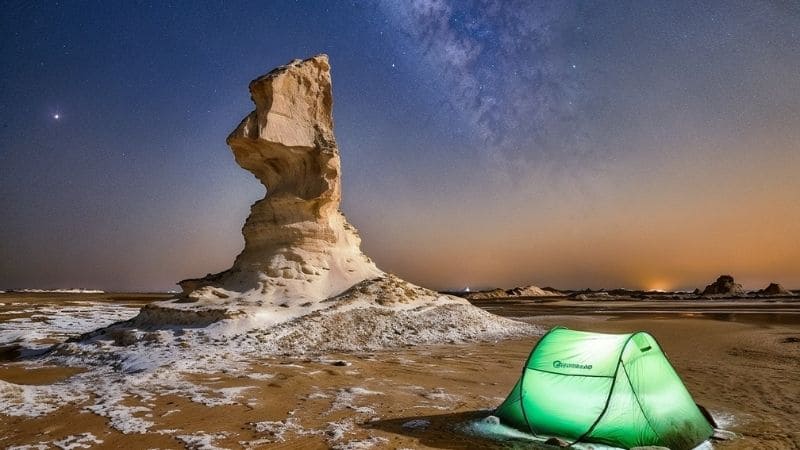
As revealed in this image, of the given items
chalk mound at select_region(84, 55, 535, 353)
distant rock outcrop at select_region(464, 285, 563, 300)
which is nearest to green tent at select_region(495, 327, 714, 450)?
chalk mound at select_region(84, 55, 535, 353)

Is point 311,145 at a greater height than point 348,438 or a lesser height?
greater

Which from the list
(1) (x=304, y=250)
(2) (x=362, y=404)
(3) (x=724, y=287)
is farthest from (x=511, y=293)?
(2) (x=362, y=404)

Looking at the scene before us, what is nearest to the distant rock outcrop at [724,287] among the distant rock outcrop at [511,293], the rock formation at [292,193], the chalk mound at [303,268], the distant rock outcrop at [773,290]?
the distant rock outcrop at [773,290]

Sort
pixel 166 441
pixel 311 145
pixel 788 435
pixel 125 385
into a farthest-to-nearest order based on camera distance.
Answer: pixel 311 145
pixel 125 385
pixel 788 435
pixel 166 441

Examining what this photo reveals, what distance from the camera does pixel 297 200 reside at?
65.3ft

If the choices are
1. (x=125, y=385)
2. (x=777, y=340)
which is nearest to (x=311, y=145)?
(x=125, y=385)

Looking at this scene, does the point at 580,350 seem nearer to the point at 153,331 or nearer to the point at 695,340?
the point at 153,331

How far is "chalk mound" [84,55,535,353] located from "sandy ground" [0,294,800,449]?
113 inches

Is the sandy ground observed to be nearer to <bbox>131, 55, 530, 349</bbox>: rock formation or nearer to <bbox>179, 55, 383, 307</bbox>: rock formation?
<bbox>131, 55, 530, 349</bbox>: rock formation

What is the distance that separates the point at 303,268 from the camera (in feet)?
64.0

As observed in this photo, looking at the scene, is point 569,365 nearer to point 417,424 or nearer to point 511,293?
point 417,424

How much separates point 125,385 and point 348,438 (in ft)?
19.4

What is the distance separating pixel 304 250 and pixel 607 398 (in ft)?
49.9

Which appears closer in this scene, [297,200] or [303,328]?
[303,328]
